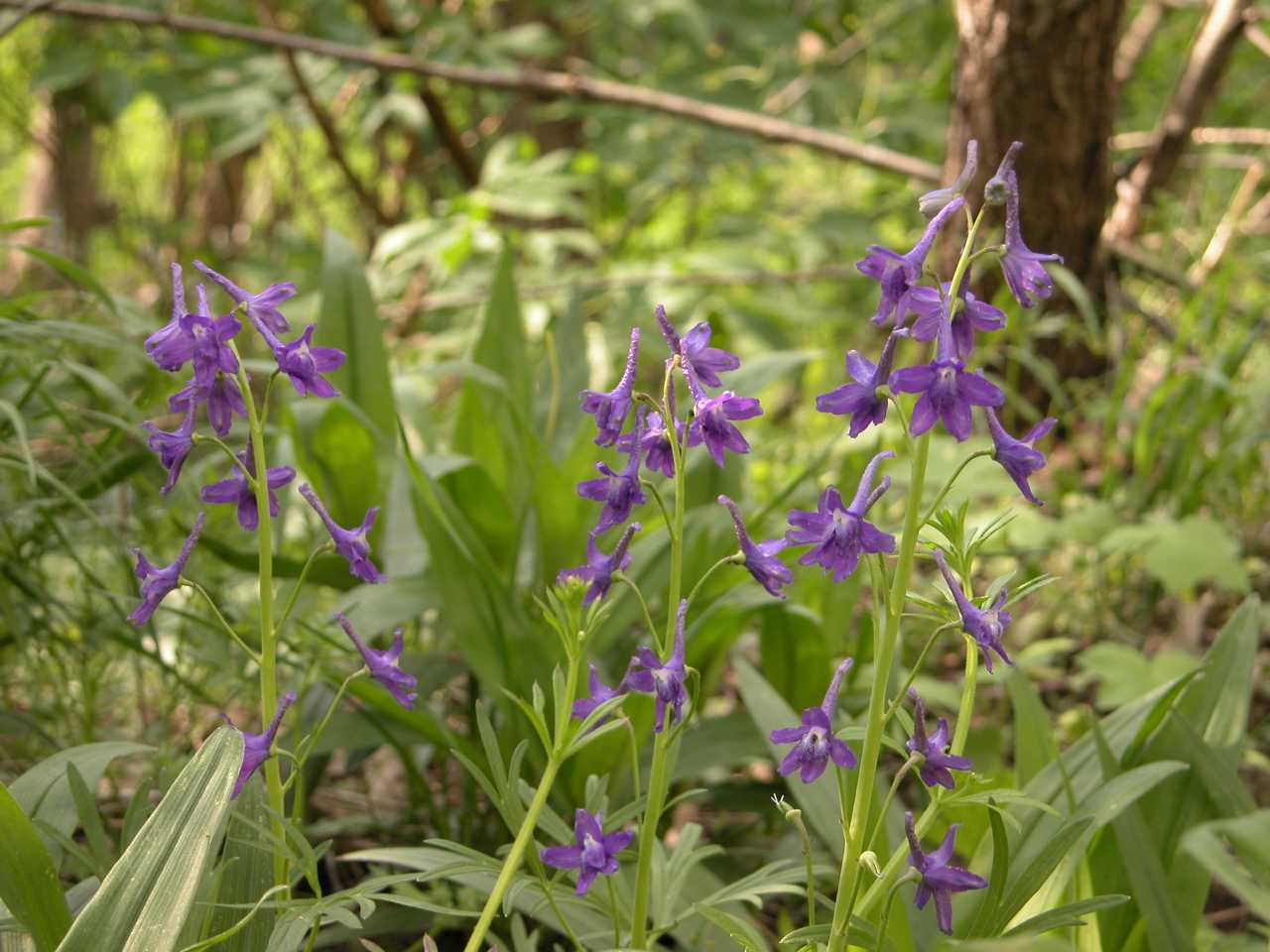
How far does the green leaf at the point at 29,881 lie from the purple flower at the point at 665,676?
537mm

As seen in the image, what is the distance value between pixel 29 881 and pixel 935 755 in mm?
779

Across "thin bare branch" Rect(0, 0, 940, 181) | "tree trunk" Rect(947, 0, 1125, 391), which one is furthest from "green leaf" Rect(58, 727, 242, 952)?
"thin bare branch" Rect(0, 0, 940, 181)

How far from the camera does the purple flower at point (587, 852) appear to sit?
966 millimetres

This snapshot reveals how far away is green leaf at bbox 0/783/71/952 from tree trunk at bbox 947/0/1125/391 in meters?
2.22

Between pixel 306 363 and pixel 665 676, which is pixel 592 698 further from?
pixel 306 363

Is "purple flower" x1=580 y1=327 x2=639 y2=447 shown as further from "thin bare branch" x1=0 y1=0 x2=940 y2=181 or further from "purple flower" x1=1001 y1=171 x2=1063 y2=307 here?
"thin bare branch" x1=0 y1=0 x2=940 y2=181

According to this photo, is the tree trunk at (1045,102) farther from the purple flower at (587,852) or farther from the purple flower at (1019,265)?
the purple flower at (587,852)

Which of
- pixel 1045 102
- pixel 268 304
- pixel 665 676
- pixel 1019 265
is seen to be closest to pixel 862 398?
pixel 1019 265

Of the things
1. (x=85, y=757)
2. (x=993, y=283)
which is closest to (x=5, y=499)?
(x=85, y=757)

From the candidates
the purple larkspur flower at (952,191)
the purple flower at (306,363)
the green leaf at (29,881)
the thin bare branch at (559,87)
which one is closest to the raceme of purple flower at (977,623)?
the purple larkspur flower at (952,191)

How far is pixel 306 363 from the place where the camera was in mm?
1011

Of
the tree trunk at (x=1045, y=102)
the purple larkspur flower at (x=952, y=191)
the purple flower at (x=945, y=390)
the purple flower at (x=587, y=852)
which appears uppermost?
the tree trunk at (x=1045, y=102)

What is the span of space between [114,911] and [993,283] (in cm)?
250

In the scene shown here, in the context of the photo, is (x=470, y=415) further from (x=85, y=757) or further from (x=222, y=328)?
Result: (x=222, y=328)
